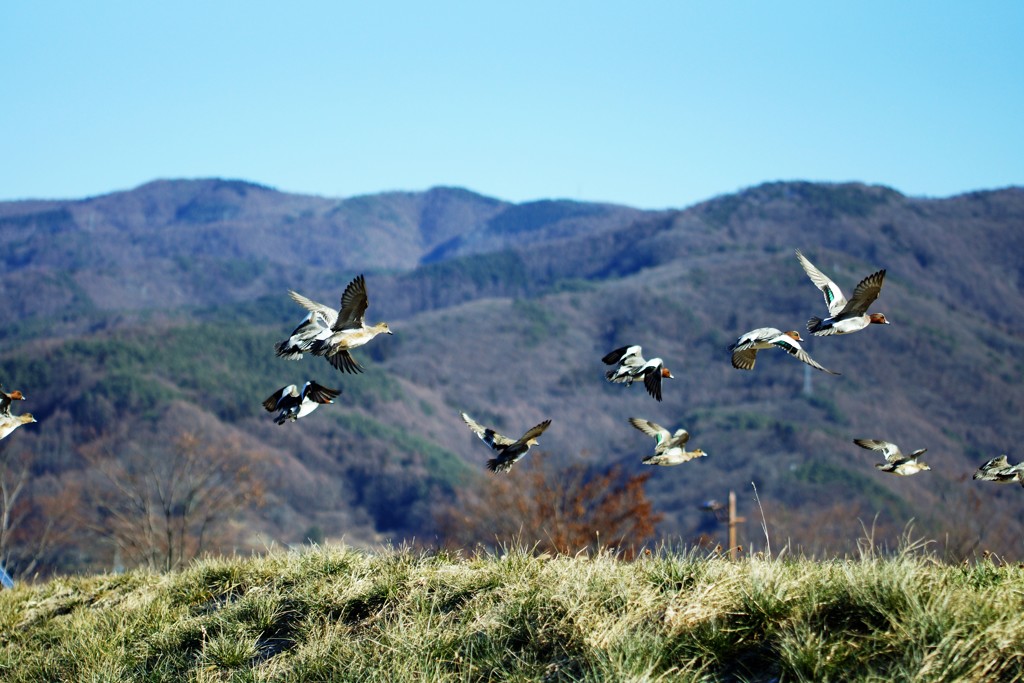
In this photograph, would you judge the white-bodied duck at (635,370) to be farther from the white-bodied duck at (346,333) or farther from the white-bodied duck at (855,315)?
the white-bodied duck at (346,333)

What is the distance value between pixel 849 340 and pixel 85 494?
10858 cm

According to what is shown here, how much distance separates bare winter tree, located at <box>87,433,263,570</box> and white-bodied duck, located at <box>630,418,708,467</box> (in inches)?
290

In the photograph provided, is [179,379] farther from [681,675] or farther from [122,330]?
[681,675]

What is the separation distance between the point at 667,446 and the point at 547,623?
373 centimetres

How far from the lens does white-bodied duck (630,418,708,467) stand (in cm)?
1055

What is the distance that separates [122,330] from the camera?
15550 cm

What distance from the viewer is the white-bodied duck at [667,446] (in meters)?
10.5

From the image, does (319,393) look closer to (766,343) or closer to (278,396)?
(278,396)

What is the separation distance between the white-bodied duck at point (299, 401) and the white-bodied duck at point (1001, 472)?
567 centimetres

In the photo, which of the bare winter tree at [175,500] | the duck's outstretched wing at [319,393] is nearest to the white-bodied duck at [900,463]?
the duck's outstretched wing at [319,393]

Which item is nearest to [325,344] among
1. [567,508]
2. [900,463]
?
[900,463]

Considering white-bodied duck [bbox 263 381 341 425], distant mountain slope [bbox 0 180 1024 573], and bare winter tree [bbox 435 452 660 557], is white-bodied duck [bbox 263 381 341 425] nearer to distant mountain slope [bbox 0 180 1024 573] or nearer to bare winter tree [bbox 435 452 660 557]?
bare winter tree [bbox 435 452 660 557]

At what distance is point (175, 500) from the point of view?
52.6m

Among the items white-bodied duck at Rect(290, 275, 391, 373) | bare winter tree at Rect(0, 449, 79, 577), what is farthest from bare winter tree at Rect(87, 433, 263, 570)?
white-bodied duck at Rect(290, 275, 391, 373)
